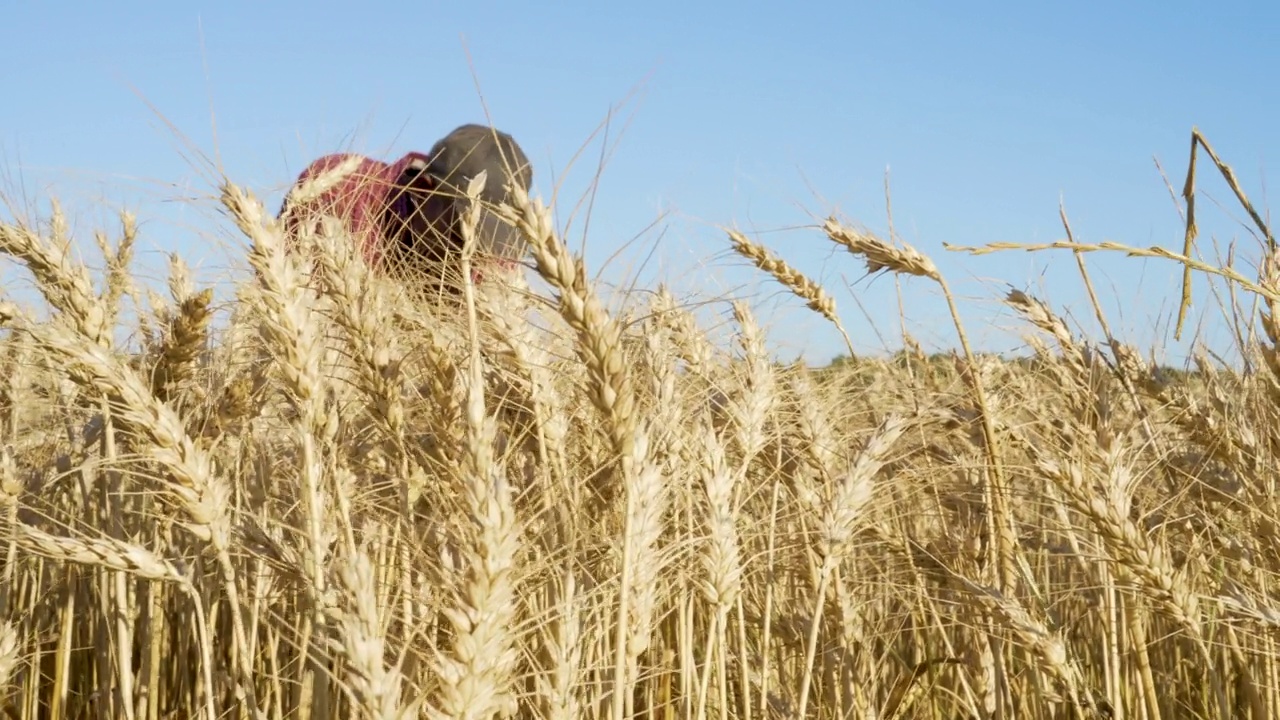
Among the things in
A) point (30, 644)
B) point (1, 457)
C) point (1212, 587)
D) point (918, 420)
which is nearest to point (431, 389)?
point (918, 420)

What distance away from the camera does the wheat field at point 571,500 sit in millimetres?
1589

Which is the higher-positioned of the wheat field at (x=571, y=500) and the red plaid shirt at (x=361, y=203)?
the red plaid shirt at (x=361, y=203)

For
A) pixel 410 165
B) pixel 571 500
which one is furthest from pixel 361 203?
pixel 571 500

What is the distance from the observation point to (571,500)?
5.97 feet

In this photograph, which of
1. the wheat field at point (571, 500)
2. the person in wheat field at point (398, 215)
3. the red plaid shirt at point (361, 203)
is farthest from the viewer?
the red plaid shirt at point (361, 203)

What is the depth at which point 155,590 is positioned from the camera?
96.0 inches

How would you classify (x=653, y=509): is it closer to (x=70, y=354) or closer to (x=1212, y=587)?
(x=70, y=354)

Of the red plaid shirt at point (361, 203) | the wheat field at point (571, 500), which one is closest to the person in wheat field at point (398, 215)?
the red plaid shirt at point (361, 203)

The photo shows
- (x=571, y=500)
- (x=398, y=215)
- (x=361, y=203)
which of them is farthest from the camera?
(x=398, y=215)

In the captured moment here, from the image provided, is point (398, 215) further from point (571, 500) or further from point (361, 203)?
point (571, 500)

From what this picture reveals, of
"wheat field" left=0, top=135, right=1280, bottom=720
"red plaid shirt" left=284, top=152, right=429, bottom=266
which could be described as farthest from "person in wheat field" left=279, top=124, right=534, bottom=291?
"wheat field" left=0, top=135, right=1280, bottom=720

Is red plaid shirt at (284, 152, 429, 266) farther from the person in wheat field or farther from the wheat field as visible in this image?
the wheat field

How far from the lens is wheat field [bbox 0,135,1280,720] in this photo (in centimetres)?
159

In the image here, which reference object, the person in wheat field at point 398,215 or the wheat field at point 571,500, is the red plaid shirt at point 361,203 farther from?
the wheat field at point 571,500
